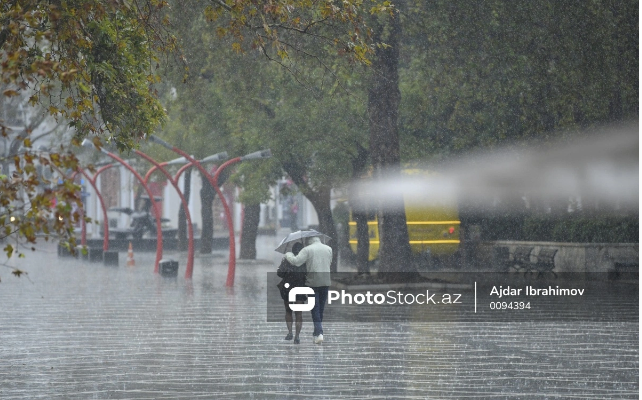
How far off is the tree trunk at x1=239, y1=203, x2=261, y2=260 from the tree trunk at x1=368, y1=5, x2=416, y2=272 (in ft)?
42.1

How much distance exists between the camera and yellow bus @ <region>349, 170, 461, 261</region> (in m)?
31.5

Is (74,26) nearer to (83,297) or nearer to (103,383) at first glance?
(103,383)

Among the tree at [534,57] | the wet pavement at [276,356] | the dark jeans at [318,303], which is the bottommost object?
the wet pavement at [276,356]

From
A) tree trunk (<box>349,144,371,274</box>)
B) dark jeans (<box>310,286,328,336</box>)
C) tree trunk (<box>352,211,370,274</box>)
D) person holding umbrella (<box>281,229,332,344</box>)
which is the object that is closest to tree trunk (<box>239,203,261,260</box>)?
tree trunk (<box>349,144,371,274</box>)

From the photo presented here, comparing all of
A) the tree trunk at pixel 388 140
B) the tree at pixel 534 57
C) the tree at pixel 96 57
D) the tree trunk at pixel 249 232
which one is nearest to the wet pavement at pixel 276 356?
the tree at pixel 96 57

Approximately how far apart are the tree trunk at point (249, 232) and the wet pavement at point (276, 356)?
618 inches

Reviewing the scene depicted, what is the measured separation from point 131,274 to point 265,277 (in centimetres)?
382

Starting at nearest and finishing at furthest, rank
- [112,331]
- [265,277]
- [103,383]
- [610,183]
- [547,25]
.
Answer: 1. [103,383]
2. [112,331]
3. [547,25]
4. [610,183]
5. [265,277]

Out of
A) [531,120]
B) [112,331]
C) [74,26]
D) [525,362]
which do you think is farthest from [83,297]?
[74,26]

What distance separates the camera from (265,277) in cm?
2816

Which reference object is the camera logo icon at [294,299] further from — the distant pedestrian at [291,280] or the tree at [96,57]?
the tree at [96,57]

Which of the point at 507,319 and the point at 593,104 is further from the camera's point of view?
the point at 593,104

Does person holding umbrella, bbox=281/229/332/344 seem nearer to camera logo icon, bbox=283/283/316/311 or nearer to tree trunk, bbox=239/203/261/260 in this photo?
camera logo icon, bbox=283/283/316/311

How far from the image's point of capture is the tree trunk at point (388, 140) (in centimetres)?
2203
